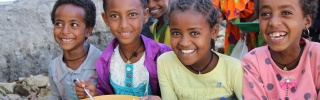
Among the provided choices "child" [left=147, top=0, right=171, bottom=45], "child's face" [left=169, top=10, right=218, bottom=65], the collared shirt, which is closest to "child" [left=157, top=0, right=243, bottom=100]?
"child's face" [left=169, top=10, right=218, bottom=65]

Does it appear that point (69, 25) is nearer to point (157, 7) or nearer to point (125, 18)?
point (125, 18)

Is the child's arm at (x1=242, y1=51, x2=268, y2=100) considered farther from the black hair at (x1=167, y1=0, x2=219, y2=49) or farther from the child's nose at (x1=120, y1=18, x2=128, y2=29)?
the child's nose at (x1=120, y1=18, x2=128, y2=29)

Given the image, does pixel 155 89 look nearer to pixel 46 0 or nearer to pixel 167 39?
pixel 167 39

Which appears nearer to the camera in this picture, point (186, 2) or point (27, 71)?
point (186, 2)

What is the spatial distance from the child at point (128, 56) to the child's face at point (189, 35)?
0.29m

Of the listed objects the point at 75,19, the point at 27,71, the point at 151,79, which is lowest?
the point at 27,71

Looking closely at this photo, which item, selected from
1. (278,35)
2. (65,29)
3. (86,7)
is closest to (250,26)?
(278,35)

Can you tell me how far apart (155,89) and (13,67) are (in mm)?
1706

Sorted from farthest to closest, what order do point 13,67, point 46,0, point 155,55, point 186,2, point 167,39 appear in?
1. point 46,0
2. point 13,67
3. point 167,39
4. point 155,55
5. point 186,2

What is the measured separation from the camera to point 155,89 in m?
2.38

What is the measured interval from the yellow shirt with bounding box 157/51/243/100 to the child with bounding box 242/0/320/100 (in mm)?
62

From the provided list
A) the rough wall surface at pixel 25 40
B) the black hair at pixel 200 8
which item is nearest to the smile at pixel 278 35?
the black hair at pixel 200 8

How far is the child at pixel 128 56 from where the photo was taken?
2.26m

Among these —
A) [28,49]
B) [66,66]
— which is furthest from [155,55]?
[28,49]
